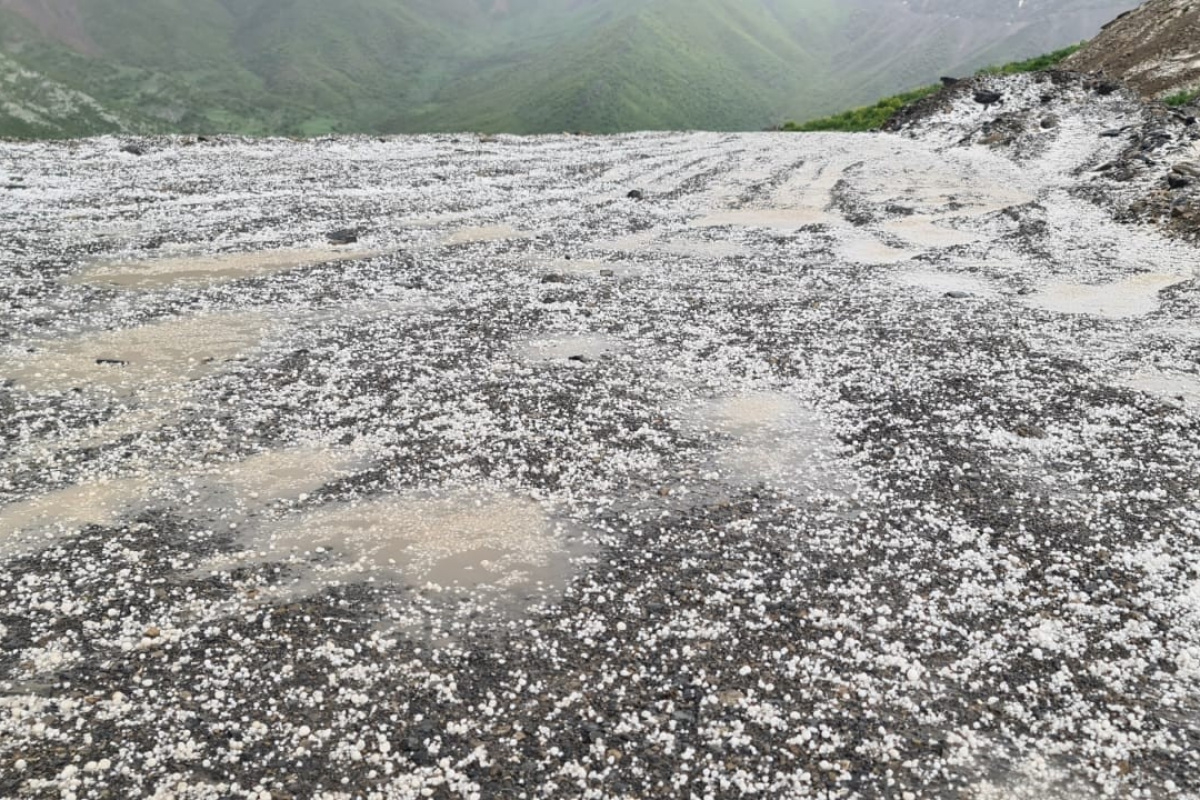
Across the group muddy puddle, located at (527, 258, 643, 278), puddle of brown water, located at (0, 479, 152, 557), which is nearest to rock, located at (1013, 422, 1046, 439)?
muddy puddle, located at (527, 258, 643, 278)

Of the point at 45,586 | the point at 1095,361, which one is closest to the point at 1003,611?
the point at 1095,361

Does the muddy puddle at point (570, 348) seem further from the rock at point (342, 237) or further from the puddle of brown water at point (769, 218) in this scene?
the puddle of brown water at point (769, 218)

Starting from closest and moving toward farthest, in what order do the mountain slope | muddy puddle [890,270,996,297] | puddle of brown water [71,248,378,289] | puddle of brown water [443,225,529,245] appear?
puddle of brown water [71,248,378,289] → muddy puddle [890,270,996,297] → puddle of brown water [443,225,529,245] → the mountain slope

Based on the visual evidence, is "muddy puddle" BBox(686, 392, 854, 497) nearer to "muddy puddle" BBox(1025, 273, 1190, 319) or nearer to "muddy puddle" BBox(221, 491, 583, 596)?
"muddy puddle" BBox(221, 491, 583, 596)

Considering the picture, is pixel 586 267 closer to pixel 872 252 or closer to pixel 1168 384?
pixel 872 252

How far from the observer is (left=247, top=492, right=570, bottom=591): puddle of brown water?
365 inches

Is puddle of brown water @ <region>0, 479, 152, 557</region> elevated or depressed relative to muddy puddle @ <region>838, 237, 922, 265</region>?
depressed

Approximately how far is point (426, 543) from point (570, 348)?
287 inches

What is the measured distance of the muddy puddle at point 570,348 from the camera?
619 inches

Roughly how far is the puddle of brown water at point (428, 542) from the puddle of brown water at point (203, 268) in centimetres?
1241

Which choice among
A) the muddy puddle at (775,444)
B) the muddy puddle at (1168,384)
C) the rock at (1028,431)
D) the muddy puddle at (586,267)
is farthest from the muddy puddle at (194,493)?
the muddy puddle at (1168,384)

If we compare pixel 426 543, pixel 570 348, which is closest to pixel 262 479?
pixel 426 543

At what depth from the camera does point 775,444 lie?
12.5 metres

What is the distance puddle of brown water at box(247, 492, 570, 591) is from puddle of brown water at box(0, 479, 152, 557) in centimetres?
219
